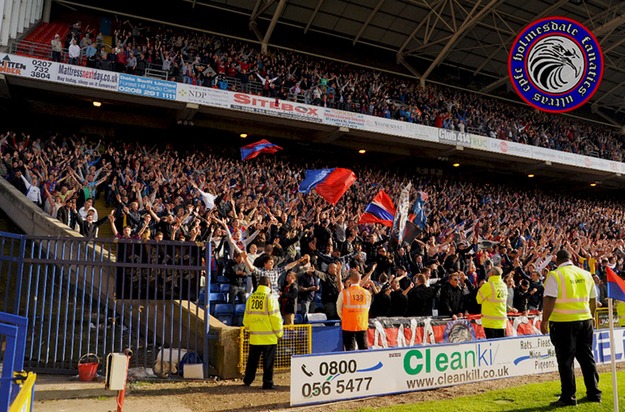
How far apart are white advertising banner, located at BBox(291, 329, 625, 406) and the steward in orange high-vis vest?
45.9 inches

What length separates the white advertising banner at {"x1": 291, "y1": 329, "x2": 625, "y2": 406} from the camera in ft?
19.7

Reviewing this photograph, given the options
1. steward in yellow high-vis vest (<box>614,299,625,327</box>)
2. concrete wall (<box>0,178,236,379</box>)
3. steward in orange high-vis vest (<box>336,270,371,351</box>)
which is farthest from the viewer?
steward in yellow high-vis vest (<box>614,299,625,327</box>)

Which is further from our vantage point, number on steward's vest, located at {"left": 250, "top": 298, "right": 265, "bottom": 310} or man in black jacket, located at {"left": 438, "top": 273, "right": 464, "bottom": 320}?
man in black jacket, located at {"left": 438, "top": 273, "right": 464, "bottom": 320}

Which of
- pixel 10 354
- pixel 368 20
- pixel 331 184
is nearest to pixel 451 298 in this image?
pixel 331 184

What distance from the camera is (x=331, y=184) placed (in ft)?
43.7

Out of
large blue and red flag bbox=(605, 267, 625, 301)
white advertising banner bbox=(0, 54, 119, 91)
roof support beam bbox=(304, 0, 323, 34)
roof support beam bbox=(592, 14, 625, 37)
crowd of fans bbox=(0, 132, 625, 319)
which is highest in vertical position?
roof support beam bbox=(304, 0, 323, 34)

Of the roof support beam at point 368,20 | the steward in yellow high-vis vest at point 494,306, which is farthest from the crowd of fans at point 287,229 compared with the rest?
the roof support beam at point 368,20

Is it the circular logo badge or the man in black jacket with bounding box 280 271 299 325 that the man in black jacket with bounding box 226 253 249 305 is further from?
the circular logo badge

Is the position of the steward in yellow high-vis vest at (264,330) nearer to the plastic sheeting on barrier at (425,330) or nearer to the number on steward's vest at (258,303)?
the number on steward's vest at (258,303)

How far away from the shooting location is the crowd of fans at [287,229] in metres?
9.62

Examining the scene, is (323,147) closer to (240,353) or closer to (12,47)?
(12,47)

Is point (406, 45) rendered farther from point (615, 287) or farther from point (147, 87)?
point (615, 287)

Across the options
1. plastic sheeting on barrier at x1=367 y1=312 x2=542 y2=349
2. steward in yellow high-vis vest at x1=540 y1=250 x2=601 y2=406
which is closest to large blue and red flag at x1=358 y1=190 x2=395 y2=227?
plastic sheeting on barrier at x1=367 y1=312 x2=542 y2=349

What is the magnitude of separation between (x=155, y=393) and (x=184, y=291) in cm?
191
